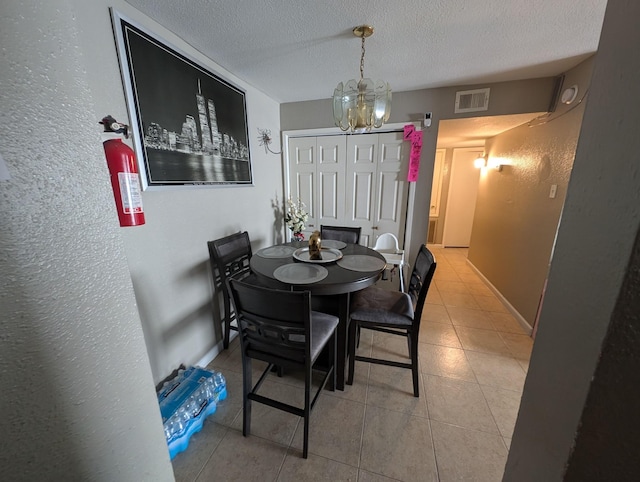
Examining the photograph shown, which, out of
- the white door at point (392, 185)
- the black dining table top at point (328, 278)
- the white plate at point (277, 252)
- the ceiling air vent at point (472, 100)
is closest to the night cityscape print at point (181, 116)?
the white plate at point (277, 252)

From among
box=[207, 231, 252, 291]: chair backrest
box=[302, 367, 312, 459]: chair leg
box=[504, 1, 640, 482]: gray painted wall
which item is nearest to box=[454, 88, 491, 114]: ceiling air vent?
box=[504, 1, 640, 482]: gray painted wall

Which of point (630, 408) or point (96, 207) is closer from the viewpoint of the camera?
point (630, 408)

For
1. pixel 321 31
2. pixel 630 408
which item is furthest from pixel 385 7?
pixel 630 408

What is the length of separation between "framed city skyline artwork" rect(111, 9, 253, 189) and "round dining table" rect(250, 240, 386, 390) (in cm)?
82

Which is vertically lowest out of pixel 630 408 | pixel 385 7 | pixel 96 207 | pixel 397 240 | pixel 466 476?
pixel 466 476

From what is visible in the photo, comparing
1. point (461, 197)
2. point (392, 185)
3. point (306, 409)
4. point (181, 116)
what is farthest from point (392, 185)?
point (461, 197)

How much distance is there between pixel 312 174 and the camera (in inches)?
127

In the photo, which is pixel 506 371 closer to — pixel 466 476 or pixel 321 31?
pixel 466 476

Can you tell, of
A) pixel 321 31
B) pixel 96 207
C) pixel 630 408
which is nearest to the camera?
pixel 630 408

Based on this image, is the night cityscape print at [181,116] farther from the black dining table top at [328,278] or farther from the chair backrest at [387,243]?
the chair backrest at [387,243]

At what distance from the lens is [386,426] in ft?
4.77

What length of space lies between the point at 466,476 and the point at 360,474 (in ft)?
1.77

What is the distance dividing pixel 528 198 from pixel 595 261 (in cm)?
275

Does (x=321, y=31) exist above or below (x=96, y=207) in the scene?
above
